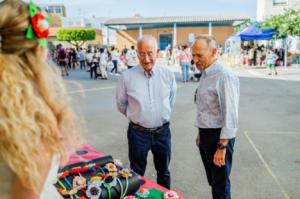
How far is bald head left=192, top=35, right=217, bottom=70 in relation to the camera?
259 cm

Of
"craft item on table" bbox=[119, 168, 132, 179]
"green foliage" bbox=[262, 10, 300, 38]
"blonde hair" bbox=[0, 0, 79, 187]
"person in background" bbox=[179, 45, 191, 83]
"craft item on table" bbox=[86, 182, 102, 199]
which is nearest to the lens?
"blonde hair" bbox=[0, 0, 79, 187]

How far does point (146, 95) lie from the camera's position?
120 inches

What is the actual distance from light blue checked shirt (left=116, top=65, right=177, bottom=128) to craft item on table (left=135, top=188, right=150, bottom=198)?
0.79 meters

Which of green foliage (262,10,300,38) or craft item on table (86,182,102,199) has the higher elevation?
green foliage (262,10,300,38)

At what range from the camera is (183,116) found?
293 inches

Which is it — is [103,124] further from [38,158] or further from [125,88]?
[38,158]

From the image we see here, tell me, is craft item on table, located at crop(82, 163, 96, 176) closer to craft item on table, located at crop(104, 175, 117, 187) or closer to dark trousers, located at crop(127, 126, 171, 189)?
craft item on table, located at crop(104, 175, 117, 187)

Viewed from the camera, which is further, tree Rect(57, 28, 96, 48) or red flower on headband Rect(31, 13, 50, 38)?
tree Rect(57, 28, 96, 48)

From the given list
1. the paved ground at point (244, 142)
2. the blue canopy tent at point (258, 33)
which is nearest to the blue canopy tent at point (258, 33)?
the blue canopy tent at point (258, 33)

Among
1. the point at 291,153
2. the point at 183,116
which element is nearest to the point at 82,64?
the point at 183,116

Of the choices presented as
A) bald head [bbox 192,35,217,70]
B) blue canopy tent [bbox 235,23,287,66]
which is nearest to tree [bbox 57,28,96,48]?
blue canopy tent [bbox 235,23,287,66]

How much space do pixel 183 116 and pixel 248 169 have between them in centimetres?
325

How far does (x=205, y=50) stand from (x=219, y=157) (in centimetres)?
91

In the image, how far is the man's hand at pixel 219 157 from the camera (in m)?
2.55
